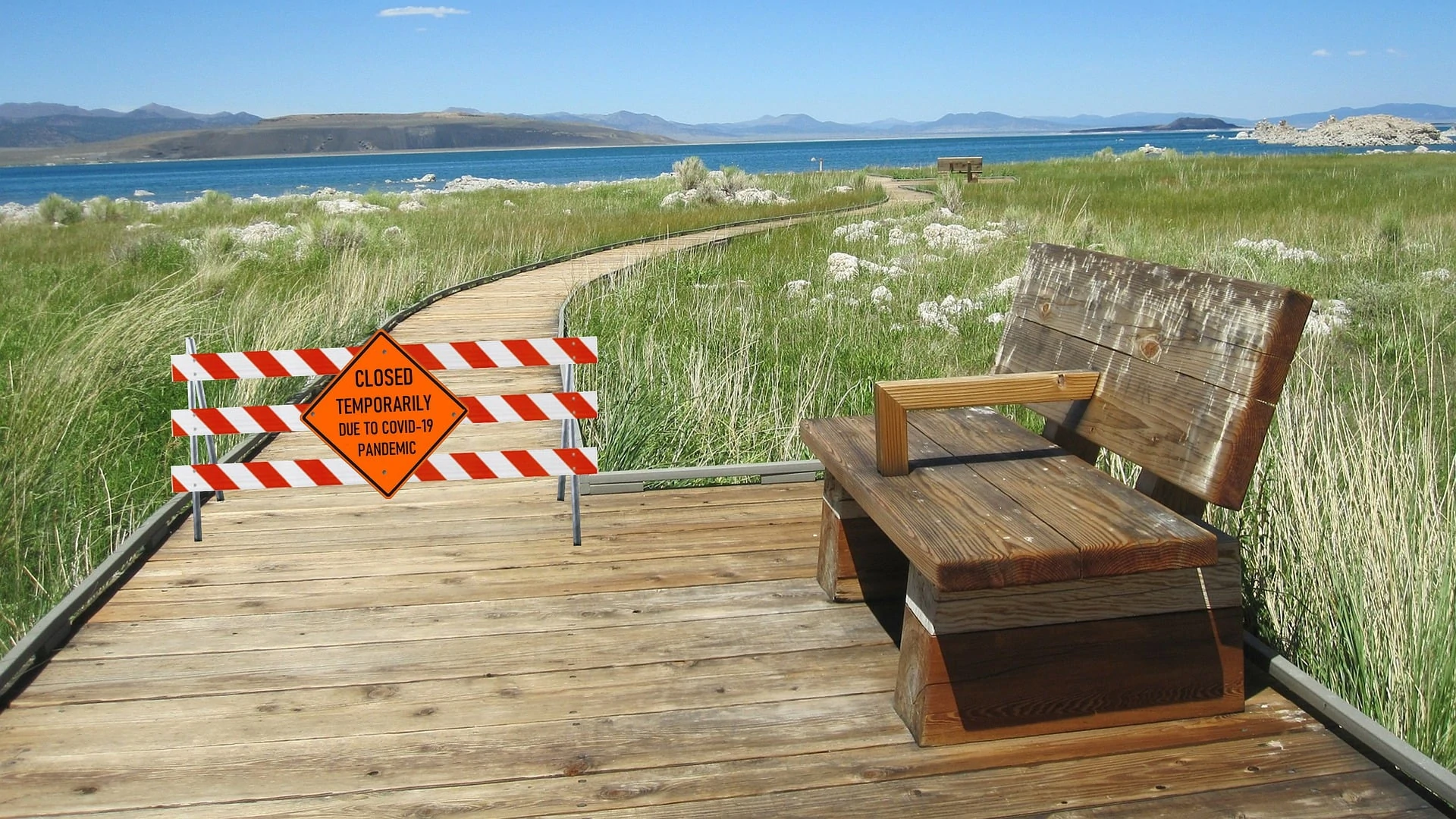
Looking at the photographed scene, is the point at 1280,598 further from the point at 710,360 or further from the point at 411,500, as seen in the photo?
the point at 710,360

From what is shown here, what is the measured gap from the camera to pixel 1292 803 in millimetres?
2637

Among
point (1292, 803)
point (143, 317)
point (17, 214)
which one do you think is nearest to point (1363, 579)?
point (1292, 803)

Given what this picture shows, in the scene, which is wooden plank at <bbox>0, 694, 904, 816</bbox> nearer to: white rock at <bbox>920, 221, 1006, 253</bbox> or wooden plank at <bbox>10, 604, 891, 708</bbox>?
wooden plank at <bbox>10, 604, 891, 708</bbox>

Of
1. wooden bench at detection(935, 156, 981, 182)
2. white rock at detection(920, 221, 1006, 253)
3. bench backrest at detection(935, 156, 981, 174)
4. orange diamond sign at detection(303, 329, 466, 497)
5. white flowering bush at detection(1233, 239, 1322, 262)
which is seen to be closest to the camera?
orange diamond sign at detection(303, 329, 466, 497)

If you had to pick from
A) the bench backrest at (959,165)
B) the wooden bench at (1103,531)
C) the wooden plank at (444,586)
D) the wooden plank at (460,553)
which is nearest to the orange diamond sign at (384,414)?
the wooden plank at (460,553)

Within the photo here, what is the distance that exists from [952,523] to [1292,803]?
1077mm

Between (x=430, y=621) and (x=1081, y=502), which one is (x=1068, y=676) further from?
(x=430, y=621)

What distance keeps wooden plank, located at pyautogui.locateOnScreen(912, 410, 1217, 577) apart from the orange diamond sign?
80.5 inches

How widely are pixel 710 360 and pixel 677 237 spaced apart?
34.9 ft

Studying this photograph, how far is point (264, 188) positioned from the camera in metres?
78.6

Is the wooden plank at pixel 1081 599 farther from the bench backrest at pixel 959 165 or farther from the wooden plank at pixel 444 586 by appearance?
the bench backrest at pixel 959 165

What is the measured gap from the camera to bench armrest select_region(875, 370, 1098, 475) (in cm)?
326

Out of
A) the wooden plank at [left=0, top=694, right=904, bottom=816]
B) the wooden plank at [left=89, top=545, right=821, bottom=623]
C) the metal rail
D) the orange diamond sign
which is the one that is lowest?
the wooden plank at [left=0, top=694, right=904, bottom=816]

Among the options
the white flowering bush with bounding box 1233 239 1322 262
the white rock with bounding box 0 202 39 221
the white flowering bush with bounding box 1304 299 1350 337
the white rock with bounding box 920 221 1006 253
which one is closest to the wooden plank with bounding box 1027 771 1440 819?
the white flowering bush with bounding box 1304 299 1350 337
